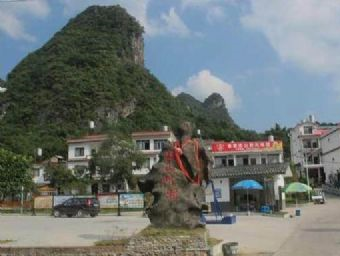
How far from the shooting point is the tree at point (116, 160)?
2077 inches

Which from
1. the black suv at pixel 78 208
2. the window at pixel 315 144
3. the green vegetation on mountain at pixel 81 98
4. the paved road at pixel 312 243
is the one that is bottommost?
the paved road at pixel 312 243

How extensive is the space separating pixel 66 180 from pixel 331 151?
38.2 meters

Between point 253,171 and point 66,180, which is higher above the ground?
point 66,180

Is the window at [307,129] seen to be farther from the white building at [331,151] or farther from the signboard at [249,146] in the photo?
the signboard at [249,146]

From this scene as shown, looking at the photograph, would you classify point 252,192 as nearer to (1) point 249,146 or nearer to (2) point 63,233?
(1) point 249,146

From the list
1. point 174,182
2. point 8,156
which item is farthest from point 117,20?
point 174,182

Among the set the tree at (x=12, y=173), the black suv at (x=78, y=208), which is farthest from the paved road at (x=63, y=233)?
the tree at (x=12, y=173)

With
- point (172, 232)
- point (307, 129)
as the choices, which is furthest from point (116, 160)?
point (172, 232)

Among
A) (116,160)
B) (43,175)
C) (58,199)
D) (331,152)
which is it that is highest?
(331,152)

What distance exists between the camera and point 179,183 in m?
13.7

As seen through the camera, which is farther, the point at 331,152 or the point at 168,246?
the point at 331,152

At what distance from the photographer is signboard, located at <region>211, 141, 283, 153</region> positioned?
187ft

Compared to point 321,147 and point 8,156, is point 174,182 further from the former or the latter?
point 321,147

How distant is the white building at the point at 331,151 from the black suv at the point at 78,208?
44638 mm
